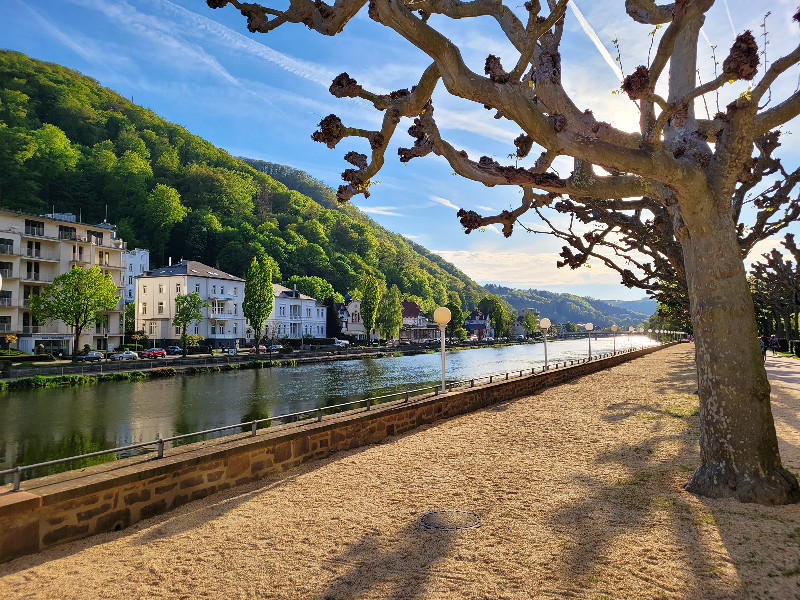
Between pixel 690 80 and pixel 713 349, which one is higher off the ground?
pixel 690 80

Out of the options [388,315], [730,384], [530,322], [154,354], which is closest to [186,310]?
[154,354]

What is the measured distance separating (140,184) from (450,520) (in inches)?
4075

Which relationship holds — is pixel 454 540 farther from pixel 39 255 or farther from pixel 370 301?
pixel 370 301

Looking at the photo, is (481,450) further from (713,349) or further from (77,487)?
(77,487)

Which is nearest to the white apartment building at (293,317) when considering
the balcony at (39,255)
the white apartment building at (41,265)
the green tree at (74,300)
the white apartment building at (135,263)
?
the white apartment building at (41,265)

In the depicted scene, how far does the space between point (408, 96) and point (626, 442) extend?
842cm

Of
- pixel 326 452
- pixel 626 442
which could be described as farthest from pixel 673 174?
pixel 326 452

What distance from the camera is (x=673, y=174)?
6043 mm

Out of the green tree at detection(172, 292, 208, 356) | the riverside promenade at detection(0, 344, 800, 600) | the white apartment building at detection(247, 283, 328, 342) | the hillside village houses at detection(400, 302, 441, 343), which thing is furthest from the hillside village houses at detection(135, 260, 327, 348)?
the riverside promenade at detection(0, 344, 800, 600)

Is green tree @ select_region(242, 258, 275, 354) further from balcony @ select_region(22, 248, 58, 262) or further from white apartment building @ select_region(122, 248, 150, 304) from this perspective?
white apartment building @ select_region(122, 248, 150, 304)

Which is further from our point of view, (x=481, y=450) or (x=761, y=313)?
(x=761, y=313)

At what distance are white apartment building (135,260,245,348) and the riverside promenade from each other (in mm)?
56709

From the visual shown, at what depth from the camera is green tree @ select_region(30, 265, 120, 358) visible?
40625 mm

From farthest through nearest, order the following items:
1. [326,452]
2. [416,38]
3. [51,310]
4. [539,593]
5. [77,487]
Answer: [51,310] → [326,452] → [77,487] → [416,38] → [539,593]
